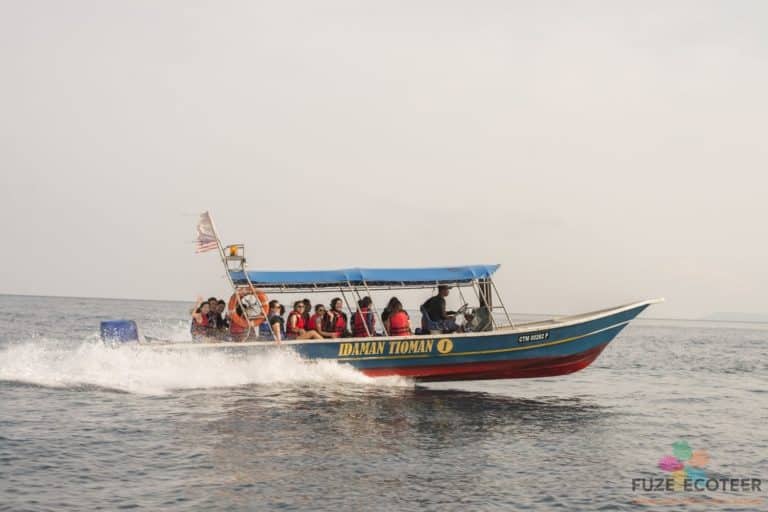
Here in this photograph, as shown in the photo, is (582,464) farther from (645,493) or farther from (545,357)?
(545,357)

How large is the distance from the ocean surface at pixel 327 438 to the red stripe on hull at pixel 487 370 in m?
0.54

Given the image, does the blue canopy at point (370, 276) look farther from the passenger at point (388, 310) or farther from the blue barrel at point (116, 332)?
the blue barrel at point (116, 332)

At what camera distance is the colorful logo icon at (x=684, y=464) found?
1108 centimetres

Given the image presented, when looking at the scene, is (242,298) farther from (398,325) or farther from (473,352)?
(473,352)

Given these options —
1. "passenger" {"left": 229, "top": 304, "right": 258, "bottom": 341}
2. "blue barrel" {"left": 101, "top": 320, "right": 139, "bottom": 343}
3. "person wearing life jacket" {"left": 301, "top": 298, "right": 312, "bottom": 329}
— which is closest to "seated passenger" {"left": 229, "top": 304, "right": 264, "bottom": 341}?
"passenger" {"left": 229, "top": 304, "right": 258, "bottom": 341}

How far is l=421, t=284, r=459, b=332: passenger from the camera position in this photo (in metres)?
18.1

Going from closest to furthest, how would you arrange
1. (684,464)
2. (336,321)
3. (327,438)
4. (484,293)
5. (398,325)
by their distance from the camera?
1. (684,464)
2. (327,438)
3. (398,325)
4. (336,321)
5. (484,293)

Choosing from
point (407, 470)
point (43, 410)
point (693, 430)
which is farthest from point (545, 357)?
point (43, 410)

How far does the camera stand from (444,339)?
17.2 meters

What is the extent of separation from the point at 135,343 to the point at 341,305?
503 centimetres

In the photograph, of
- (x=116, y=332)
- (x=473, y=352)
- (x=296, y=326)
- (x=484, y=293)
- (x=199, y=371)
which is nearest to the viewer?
(x=116, y=332)

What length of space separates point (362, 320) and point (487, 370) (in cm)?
336

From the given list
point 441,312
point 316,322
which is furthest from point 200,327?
point 441,312

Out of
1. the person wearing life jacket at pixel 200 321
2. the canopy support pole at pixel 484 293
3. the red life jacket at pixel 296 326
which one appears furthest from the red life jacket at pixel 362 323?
the person wearing life jacket at pixel 200 321
